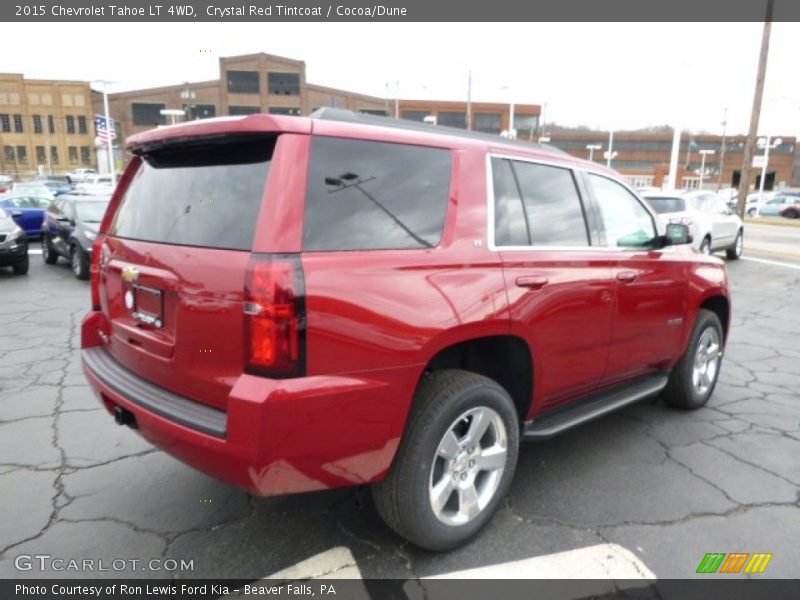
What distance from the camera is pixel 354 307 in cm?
218

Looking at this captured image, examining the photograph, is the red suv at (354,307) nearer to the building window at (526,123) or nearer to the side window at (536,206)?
the side window at (536,206)

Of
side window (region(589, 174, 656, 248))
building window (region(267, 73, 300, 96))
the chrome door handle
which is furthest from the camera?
building window (region(267, 73, 300, 96))

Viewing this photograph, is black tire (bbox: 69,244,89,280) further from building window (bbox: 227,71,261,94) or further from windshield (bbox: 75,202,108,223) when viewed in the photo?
building window (bbox: 227,71,261,94)

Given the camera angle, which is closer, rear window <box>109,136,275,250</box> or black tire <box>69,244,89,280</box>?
rear window <box>109,136,275,250</box>

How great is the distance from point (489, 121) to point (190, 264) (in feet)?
266

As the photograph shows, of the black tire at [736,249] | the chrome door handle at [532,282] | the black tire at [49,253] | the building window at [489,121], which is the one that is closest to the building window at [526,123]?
the building window at [489,121]

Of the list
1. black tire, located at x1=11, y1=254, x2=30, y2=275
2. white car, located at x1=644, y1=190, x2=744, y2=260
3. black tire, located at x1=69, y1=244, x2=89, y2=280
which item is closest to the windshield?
black tire, located at x1=69, y1=244, x2=89, y2=280

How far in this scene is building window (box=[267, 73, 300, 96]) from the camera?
2682 inches

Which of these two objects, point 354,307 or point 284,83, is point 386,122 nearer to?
point 354,307

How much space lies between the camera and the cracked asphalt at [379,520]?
2.67 m

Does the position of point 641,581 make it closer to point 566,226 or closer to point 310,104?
point 566,226

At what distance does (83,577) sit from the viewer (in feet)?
8.23

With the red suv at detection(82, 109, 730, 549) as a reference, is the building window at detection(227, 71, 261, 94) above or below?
above

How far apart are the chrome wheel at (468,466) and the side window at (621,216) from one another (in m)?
1.49
